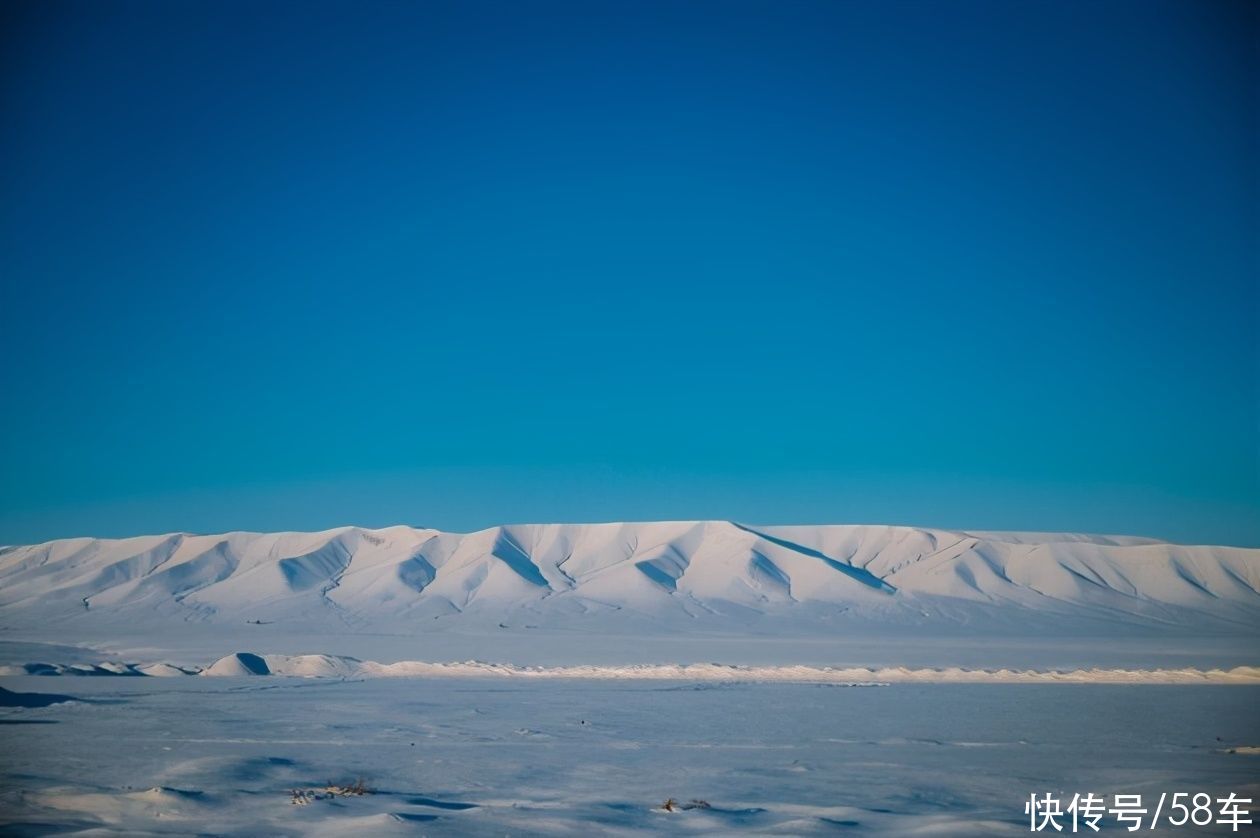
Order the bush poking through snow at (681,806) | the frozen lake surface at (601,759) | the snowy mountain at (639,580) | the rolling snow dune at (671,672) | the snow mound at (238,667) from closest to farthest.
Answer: the frozen lake surface at (601,759), the bush poking through snow at (681,806), the rolling snow dune at (671,672), the snow mound at (238,667), the snowy mountain at (639,580)

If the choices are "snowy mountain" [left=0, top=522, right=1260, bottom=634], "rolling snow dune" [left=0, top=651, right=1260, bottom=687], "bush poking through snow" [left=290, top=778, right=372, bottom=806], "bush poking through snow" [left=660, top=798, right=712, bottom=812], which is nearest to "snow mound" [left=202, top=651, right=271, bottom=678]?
"rolling snow dune" [left=0, top=651, right=1260, bottom=687]

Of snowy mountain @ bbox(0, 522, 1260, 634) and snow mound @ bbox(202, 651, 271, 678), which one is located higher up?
snowy mountain @ bbox(0, 522, 1260, 634)

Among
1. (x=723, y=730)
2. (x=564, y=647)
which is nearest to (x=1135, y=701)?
(x=723, y=730)

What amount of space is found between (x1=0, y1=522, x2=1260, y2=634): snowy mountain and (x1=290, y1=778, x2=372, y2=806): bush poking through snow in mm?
50597

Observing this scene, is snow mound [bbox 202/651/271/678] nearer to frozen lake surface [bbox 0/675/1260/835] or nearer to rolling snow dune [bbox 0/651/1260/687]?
rolling snow dune [bbox 0/651/1260/687]

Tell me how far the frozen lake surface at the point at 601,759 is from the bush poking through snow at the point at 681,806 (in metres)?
0.14

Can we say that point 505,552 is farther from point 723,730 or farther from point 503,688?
point 723,730

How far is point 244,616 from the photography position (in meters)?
69.2

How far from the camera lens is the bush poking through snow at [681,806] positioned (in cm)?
1239

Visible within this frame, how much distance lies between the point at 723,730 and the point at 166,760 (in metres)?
9.05

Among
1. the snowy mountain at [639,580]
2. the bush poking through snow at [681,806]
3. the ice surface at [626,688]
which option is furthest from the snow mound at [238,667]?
the snowy mountain at [639,580]

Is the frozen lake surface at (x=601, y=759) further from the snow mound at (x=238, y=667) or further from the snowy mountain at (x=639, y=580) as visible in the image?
the snowy mountain at (x=639, y=580)

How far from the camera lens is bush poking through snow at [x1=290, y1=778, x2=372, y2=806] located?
41.8ft

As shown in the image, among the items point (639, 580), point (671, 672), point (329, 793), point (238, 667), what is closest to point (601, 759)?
point (329, 793)
